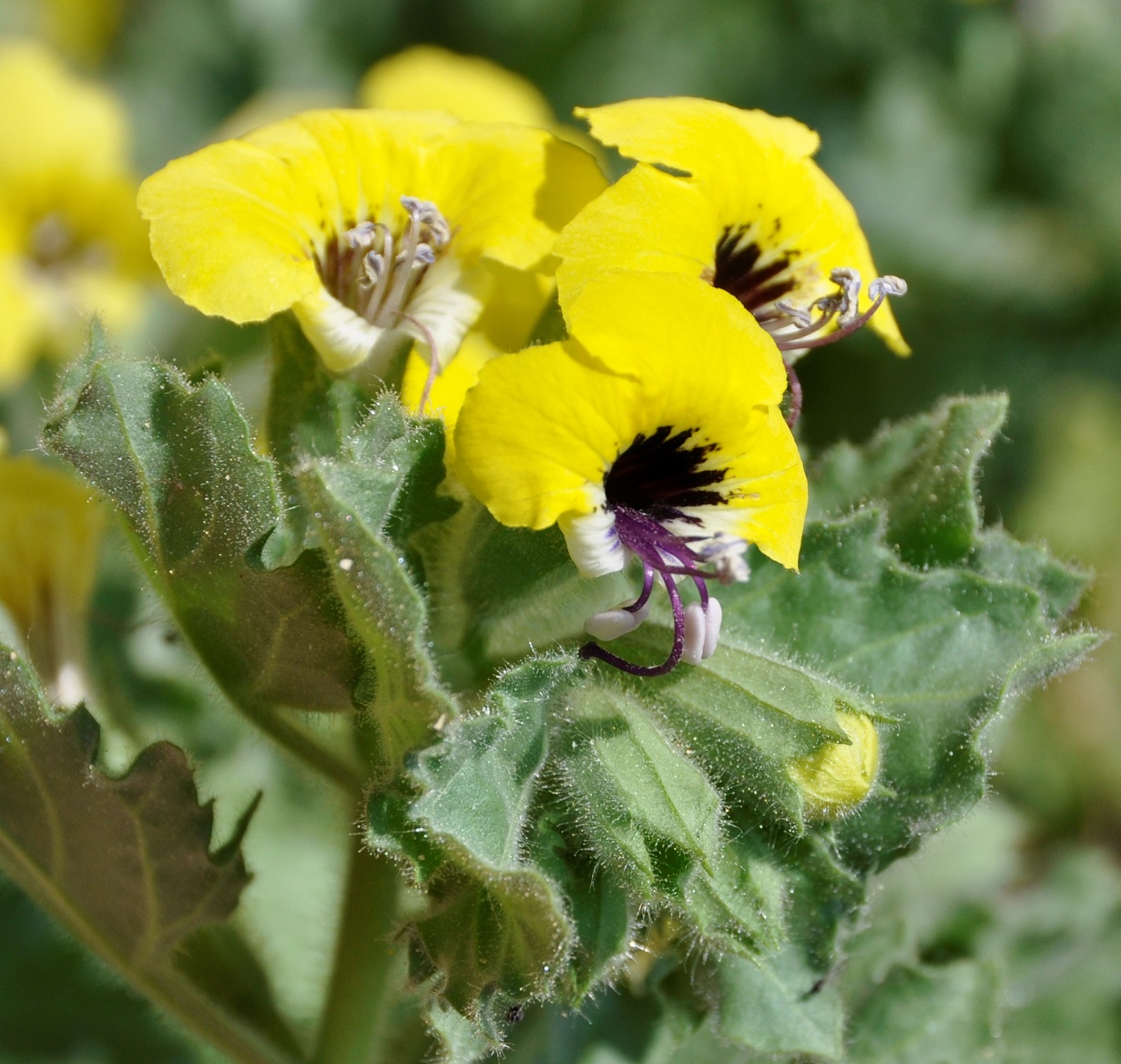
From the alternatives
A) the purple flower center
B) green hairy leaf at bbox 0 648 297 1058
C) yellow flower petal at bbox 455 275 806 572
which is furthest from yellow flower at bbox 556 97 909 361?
green hairy leaf at bbox 0 648 297 1058

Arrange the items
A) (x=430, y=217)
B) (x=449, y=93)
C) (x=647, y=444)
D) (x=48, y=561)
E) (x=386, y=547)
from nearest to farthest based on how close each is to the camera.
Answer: (x=386, y=547)
(x=647, y=444)
(x=430, y=217)
(x=48, y=561)
(x=449, y=93)

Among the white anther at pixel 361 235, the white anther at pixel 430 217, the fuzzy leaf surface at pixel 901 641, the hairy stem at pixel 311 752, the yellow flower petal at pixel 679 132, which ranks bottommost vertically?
the hairy stem at pixel 311 752

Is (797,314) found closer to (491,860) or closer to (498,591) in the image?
(498,591)

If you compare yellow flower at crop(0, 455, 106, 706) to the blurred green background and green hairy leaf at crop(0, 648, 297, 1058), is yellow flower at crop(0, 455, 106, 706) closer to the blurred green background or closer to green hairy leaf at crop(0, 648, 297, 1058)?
green hairy leaf at crop(0, 648, 297, 1058)

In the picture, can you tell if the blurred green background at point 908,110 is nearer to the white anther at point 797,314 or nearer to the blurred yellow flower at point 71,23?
the blurred yellow flower at point 71,23

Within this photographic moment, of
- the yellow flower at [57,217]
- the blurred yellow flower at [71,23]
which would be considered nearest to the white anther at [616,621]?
the yellow flower at [57,217]

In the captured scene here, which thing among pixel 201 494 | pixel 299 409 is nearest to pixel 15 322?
pixel 299 409

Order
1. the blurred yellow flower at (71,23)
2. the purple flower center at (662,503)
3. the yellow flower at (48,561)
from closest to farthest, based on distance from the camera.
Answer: the purple flower center at (662,503)
the yellow flower at (48,561)
the blurred yellow flower at (71,23)
